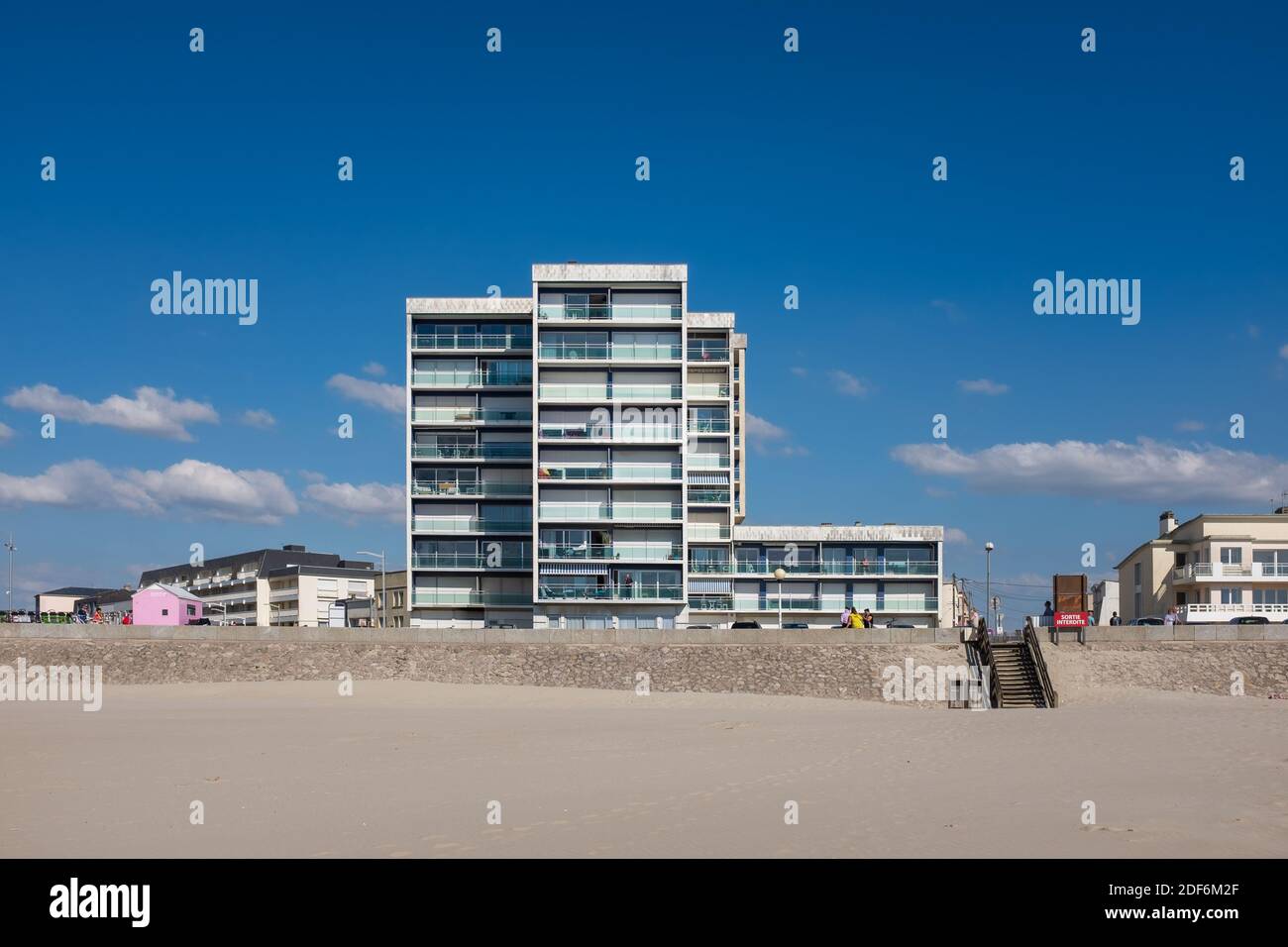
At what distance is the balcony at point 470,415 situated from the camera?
77.9 m

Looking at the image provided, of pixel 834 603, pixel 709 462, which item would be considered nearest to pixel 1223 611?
pixel 834 603

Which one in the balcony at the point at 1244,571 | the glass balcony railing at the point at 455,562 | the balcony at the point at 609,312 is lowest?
the balcony at the point at 1244,571

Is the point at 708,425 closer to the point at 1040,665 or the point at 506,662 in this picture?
the point at 506,662

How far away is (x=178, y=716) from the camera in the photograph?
3831 cm

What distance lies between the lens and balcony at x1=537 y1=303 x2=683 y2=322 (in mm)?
74562

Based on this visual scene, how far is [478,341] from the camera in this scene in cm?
7838

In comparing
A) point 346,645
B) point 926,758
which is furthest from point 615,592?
point 926,758

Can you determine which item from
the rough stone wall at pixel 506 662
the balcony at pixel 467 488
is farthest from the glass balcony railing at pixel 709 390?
the rough stone wall at pixel 506 662

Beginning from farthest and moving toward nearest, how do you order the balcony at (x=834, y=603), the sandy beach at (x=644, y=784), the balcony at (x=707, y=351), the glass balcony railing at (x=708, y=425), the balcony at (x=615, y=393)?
the balcony at (x=707, y=351), the glass balcony railing at (x=708, y=425), the balcony at (x=834, y=603), the balcony at (x=615, y=393), the sandy beach at (x=644, y=784)

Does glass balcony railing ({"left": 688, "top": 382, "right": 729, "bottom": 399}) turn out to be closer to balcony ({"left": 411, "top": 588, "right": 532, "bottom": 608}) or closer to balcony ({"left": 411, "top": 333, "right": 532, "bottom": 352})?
balcony ({"left": 411, "top": 333, "right": 532, "bottom": 352})

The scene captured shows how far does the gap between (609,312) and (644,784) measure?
55.2 m

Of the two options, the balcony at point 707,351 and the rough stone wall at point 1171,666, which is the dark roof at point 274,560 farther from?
the rough stone wall at point 1171,666

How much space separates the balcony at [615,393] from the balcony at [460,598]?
1344 centimetres

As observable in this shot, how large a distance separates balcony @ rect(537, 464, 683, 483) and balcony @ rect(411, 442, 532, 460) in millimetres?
3903
